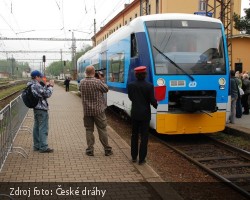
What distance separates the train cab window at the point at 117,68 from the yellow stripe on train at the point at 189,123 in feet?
9.46

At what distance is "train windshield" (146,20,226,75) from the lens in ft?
Answer: 29.9

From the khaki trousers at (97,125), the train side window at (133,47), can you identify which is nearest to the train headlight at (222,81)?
the train side window at (133,47)

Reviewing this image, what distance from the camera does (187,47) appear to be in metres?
9.36

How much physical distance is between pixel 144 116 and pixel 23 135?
445cm

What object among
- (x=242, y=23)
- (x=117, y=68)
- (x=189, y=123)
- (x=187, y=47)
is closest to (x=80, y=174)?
(x=189, y=123)

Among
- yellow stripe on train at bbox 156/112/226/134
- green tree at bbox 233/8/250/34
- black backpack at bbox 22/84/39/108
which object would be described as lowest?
yellow stripe on train at bbox 156/112/226/134

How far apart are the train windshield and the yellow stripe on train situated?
103cm

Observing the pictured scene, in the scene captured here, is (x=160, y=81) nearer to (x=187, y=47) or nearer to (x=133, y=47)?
(x=187, y=47)

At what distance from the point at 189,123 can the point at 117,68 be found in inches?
155

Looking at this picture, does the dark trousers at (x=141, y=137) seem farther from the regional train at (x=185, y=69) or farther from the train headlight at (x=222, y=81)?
the train headlight at (x=222, y=81)

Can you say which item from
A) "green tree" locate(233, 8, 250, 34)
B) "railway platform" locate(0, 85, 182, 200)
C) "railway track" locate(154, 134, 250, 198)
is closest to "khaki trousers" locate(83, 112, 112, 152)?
"railway platform" locate(0, 85, 182, 200)

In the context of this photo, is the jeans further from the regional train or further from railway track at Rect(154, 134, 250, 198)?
railway track at Rect(154, 134, 250, 198)

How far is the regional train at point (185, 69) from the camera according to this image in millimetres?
8891

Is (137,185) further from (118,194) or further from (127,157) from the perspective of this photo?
(127,157)
